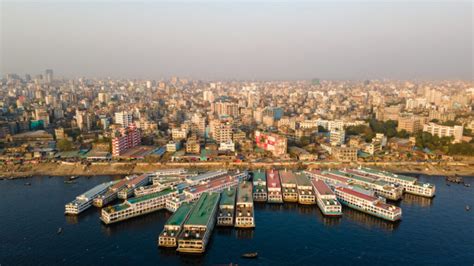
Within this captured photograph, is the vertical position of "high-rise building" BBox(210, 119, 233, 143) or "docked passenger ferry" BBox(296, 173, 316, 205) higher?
"high-rise building" BBox(210, 119, 233, 143)

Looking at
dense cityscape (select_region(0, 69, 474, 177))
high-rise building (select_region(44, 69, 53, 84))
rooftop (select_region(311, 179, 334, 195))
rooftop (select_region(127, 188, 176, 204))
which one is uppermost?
high-rise building (select_region(44, 69, 53, 84))

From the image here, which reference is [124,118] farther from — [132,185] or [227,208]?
[227,208]

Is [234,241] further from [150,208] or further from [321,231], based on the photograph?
[150,208]

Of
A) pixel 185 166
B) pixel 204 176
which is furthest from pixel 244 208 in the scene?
pixel 185 166

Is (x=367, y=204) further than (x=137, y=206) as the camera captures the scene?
Yes

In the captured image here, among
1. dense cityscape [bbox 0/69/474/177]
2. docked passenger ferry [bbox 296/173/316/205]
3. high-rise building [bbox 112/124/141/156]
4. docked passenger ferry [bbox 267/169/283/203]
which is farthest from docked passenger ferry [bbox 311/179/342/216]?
high-rise building [bbox 112/124/141/156]

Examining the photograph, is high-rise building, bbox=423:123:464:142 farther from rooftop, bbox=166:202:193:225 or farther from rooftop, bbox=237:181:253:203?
rooftop, bbox=166:202:193:225
